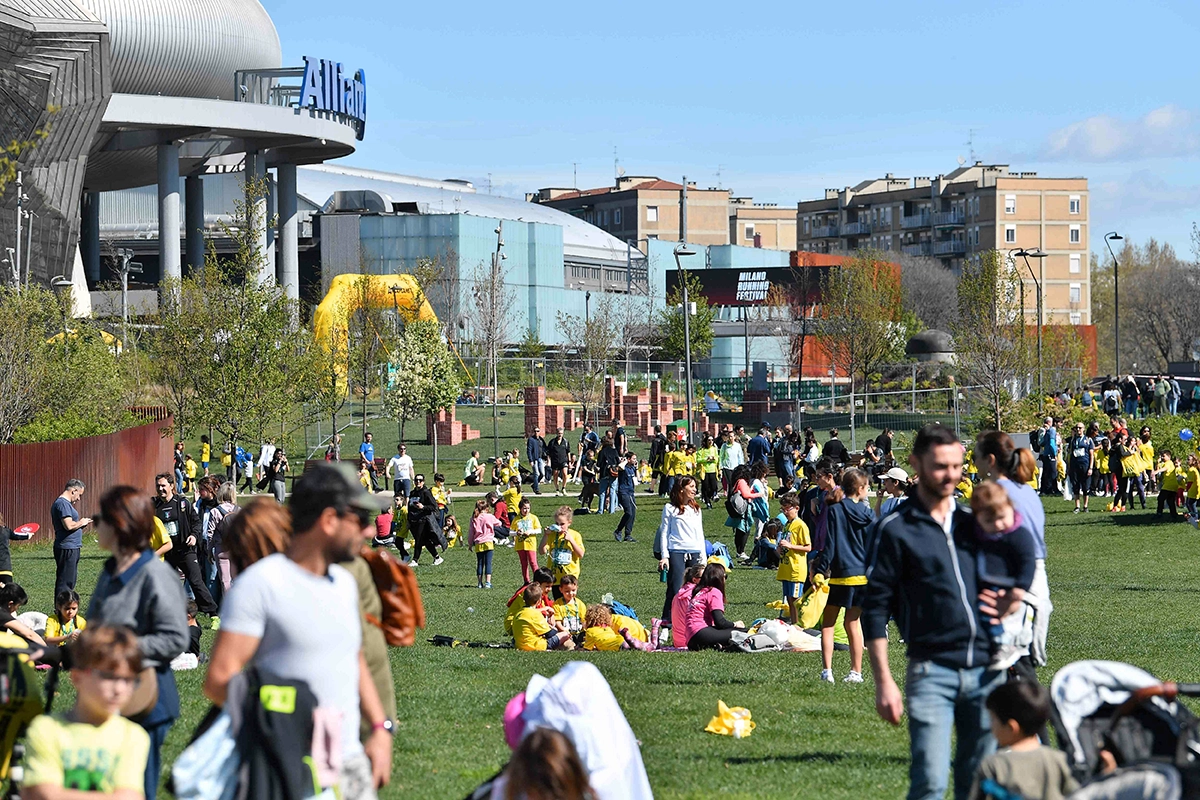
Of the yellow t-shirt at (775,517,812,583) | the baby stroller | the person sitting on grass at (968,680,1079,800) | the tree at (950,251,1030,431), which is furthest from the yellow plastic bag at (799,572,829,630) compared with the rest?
the tree at (950,251,1030,431)

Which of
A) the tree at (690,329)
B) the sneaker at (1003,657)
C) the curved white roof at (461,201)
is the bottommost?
the sneaker at (1003,657)

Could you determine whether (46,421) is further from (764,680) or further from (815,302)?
(815,302)

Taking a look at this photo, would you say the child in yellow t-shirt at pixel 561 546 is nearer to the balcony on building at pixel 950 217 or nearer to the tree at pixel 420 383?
the tree at pixel 420 383

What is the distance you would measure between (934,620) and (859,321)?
62003 millimetres

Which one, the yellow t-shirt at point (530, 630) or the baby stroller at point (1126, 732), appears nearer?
the baby stroller at point (1126, 732)

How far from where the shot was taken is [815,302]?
3462 inches

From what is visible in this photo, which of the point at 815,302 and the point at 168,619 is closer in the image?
the point at 168,619

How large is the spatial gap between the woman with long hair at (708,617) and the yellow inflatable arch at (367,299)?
4033 cm

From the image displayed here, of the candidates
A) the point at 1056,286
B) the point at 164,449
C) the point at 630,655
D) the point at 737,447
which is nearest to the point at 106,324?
the point at 164,449

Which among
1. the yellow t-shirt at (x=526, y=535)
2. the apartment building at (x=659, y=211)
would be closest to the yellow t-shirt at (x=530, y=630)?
the yellow t-shirt at (x=526, y=535)

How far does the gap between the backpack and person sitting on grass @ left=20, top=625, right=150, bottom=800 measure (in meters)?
1.06

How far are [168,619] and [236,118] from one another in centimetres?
5860

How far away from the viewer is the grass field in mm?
8422

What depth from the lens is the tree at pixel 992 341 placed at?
4453cm
